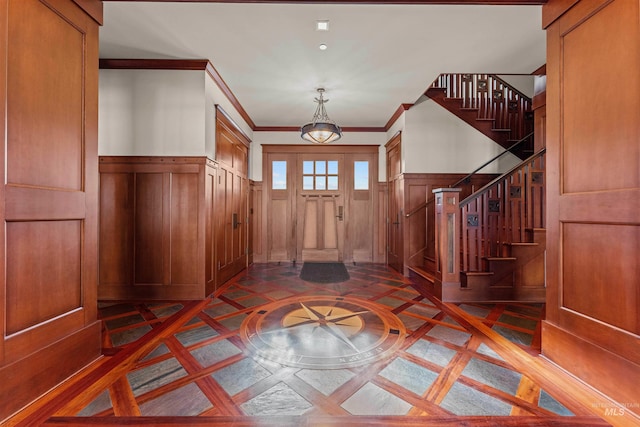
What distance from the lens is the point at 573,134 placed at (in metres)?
1.76

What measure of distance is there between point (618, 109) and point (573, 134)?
27 centimetres

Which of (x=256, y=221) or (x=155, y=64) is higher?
(x=155, y=64)

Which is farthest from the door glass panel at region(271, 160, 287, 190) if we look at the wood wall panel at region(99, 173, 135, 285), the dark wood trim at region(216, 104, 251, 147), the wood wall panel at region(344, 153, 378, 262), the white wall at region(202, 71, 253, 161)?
the wood wall panel at region(99, 173, 135, 285)

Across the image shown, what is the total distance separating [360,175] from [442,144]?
1796 millimetres

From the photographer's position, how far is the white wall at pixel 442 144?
4488 mm

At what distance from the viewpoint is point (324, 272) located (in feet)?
15.7

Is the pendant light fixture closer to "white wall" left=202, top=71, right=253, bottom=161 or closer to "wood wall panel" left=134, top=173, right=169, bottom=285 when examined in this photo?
"white wall" left=202, top=71, right=253, bottom=161

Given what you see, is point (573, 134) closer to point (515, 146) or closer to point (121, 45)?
point (515, 146)

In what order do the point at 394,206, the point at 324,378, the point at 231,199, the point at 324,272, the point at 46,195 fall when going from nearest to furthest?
1. the point at 46,195
2. the point at 324,378
3. the point at 231,199
4. the point at 324,272
5. the point at 394,206

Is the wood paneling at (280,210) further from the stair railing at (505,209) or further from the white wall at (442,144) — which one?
the stair railing at (505,209)

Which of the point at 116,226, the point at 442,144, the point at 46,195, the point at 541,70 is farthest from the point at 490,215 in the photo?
the point at 116,226

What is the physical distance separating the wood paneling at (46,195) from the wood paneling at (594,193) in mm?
3242

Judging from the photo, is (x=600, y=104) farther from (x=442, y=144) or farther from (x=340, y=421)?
(x=442, y=144)

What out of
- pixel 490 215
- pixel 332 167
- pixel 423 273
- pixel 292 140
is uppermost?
pixel 292 140
